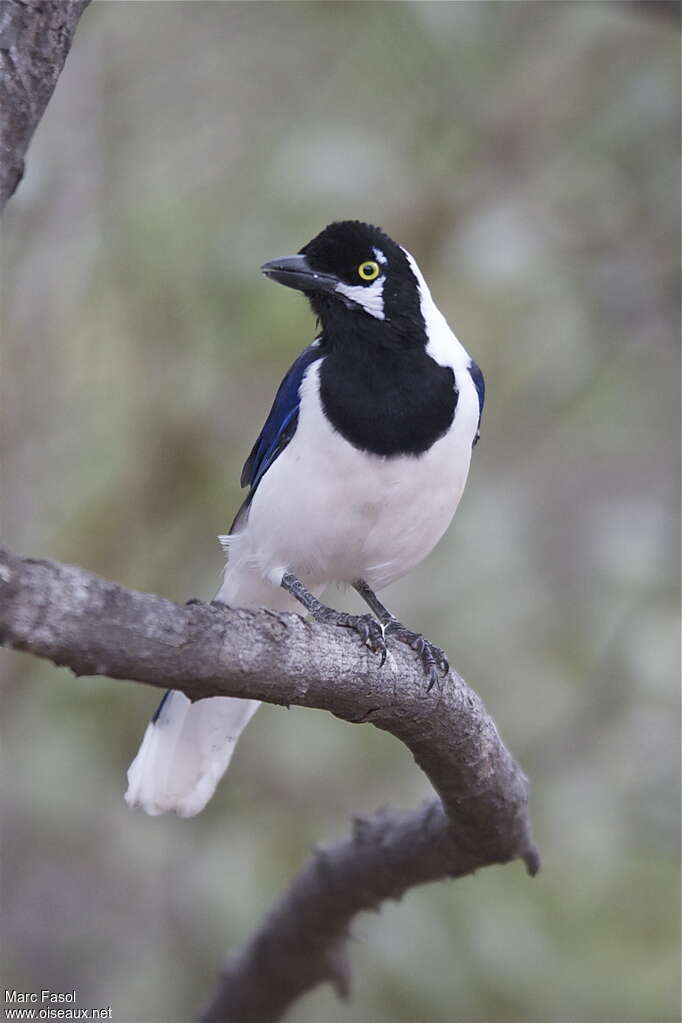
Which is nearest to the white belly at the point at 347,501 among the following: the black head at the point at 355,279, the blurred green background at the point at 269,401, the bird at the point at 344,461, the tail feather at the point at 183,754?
the bird at the point at 344,461

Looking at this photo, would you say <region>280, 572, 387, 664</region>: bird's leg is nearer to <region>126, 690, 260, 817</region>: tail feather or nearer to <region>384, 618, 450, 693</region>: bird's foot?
<region>384, 618, 450, 693</region>: bird's foot

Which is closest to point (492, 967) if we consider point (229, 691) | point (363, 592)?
point (363, 592)

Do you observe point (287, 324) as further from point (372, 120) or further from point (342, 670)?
point (342, 670)

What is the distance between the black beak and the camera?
141 inches

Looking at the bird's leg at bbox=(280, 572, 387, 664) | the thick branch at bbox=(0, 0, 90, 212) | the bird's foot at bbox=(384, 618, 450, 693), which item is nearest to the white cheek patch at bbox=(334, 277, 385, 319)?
the bird's leg at bbox=(280, 572, 387, 664)

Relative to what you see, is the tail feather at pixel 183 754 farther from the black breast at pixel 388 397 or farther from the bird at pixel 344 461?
the black breast at pixel 388 397

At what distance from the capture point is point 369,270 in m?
3.64

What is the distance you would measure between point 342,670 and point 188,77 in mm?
3624

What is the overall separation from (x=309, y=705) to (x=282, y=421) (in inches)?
53.7

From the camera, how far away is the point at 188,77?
5.41m

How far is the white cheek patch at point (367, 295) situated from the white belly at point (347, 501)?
20 centimetres

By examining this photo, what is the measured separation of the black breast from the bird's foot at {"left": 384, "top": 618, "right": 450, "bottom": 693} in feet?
1.54

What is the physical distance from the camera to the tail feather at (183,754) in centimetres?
346

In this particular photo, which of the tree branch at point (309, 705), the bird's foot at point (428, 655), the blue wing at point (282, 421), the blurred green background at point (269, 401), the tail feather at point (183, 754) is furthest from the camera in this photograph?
the blurred green background at point (269, 401)
